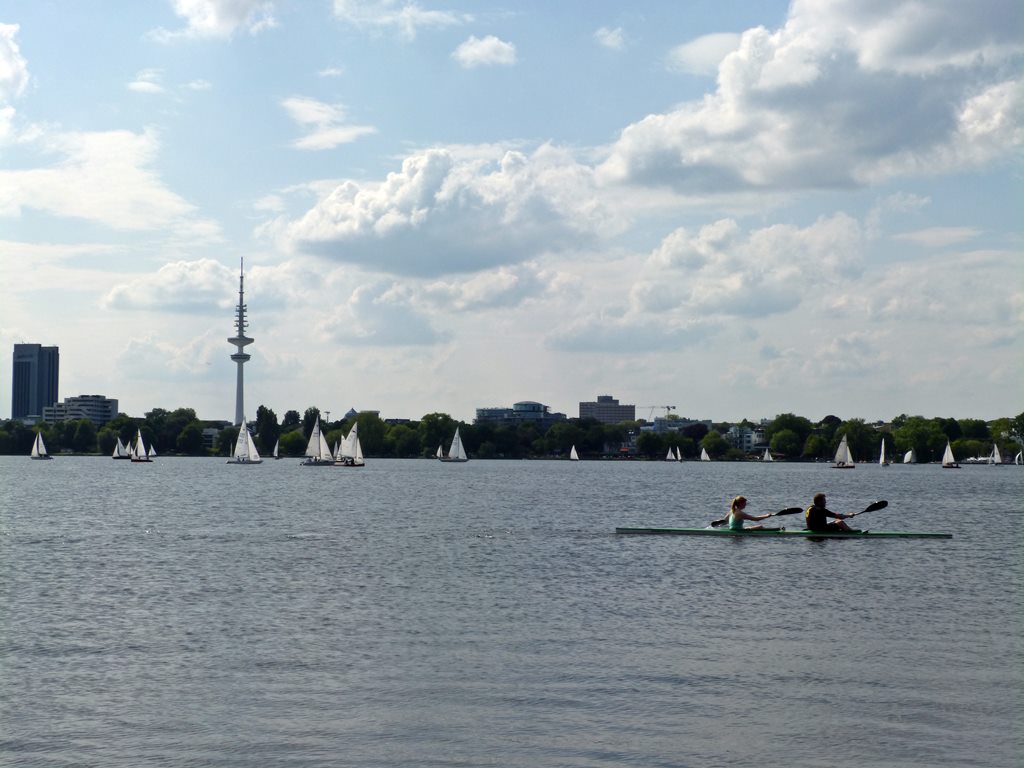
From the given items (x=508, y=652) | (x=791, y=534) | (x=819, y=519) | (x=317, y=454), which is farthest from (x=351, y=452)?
(x=508, y=652)

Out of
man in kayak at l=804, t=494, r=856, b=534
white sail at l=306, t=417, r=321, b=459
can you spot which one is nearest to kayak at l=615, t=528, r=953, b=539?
man in kayak at l=804, t=494, r=856, b=534

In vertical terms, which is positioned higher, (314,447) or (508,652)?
(314,447)

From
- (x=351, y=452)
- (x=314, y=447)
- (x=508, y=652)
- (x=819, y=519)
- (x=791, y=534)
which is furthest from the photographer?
(x=314, y=447)

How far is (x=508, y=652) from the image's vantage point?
25.3 metres

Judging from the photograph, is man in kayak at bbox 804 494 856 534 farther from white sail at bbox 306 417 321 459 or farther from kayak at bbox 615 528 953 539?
white sail at bbox 306 417 321 459

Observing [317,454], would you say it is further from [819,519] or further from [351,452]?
[819,519]

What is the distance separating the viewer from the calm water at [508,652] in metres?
18.0

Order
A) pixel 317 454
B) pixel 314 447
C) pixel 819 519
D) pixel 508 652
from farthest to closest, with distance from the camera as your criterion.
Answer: pixel 317 454
pixel 314 447
pixel 819 519
pixel 508 652

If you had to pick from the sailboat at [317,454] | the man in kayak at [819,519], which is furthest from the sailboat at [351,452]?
the man in kayak at [819,519]

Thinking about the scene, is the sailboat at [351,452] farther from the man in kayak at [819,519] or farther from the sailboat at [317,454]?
the man in kayak at [819,519]

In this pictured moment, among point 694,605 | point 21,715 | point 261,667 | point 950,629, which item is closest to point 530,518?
point 694,605

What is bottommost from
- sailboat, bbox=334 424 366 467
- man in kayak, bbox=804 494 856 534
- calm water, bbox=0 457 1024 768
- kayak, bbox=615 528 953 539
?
calm water, bbox=0 457 1024 768

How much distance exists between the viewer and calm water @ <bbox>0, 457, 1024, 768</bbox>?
1795 centimetres

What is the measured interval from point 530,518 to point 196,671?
48.3m
